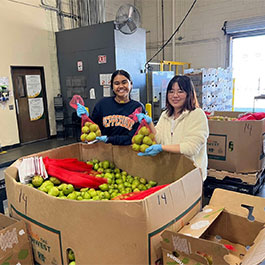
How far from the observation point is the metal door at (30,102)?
5363 millimetres

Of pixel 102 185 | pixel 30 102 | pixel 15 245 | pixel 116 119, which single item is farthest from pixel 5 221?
pixel 30 102

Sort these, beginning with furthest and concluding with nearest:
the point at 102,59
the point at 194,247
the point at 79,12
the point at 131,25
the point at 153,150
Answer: the point at 79,12
the point at 102,59
the point at 131,25
the point at 153,150
the point at 194,247

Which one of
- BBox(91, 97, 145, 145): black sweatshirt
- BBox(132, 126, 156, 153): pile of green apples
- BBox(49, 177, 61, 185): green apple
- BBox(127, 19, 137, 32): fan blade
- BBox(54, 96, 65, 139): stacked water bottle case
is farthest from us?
BBox(54, 96, 65, 139): stacked water bottle case

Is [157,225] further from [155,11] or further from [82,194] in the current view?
[155,11]

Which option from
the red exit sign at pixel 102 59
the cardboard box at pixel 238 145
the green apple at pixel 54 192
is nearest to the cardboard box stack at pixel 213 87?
the red exit sign at pixel 102 59

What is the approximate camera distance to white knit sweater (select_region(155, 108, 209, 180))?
1.60 metres

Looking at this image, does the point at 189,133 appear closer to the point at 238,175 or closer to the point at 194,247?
the point at 194,247

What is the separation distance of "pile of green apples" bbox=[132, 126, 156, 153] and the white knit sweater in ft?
0.44

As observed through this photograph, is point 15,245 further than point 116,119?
No

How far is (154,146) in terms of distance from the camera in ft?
5.24

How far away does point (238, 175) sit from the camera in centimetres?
274

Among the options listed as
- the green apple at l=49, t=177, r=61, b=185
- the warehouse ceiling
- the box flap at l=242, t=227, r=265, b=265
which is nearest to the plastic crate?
the box flap at l=242, t=227, r=265, b=265

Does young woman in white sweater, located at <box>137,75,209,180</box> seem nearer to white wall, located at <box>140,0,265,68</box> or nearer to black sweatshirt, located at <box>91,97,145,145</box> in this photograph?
black sweatshirt, located at <box>91,97,145,145</box>

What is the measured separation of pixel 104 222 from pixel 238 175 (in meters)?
2.19
